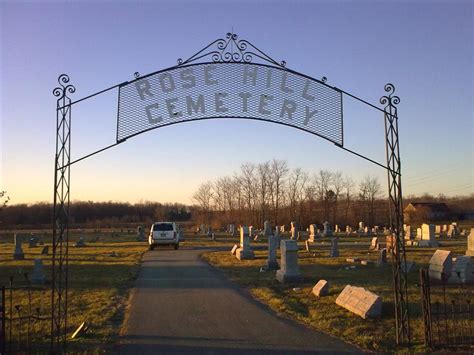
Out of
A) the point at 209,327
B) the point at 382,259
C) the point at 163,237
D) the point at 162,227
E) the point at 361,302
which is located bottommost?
the point at 209,327

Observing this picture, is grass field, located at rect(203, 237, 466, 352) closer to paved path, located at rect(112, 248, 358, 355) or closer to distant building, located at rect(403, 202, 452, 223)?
paved path, located at rect(112, 248, 358, 355)

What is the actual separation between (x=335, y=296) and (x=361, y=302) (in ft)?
6.40

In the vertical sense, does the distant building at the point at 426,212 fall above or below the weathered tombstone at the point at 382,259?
above

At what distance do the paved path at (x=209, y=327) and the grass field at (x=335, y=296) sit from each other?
1.33ft

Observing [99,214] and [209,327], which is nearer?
[209,327]

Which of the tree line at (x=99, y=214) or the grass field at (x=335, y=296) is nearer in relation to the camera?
the grass field at (x=335, y=296)

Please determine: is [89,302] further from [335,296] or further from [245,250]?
[245,250]

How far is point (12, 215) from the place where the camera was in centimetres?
9131

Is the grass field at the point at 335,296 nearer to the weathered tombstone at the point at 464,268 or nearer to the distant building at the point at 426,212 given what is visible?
the weathered tombstone at the point at 464,268

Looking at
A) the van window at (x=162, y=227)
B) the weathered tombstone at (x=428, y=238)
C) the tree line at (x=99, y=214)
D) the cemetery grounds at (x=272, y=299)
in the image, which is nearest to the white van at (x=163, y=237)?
the van window at (x=162, y=227)

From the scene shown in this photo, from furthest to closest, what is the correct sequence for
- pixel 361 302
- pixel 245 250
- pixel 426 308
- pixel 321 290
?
1. pixel 245 250
2. pixel 321 290
3. pixel 361 302
4. pixel 426 308

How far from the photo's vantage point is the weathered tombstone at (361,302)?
877 cm

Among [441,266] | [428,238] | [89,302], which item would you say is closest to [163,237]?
[428,238]

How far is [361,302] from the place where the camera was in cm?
919
